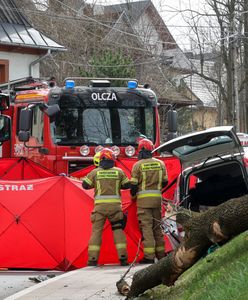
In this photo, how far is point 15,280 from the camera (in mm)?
10859

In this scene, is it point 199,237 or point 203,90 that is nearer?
point 199,237

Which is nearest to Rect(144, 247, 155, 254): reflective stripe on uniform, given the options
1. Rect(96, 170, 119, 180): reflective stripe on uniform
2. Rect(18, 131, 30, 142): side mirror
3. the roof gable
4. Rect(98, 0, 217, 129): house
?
Rect(96, 170, 119, 180): reflective stripe on uniform

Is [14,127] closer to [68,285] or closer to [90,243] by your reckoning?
[90,243]

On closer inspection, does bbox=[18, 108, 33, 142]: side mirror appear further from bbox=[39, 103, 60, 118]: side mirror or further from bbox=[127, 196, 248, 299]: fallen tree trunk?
bbox=[127, 196, 248, 299]: fallen tree trunk

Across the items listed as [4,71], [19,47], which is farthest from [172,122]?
[4,71]

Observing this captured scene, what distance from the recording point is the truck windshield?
1466 centimetres

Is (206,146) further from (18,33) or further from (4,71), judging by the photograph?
(18,33)

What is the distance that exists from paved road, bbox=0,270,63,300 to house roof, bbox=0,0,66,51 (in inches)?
672

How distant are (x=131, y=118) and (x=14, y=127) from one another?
2.41 meters

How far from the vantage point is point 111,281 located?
9633 mm

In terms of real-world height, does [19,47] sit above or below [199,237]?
above

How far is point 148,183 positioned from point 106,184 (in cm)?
68

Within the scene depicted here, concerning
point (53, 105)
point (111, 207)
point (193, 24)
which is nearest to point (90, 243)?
point (111, 207)

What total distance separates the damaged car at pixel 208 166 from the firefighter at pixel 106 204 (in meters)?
1.25
